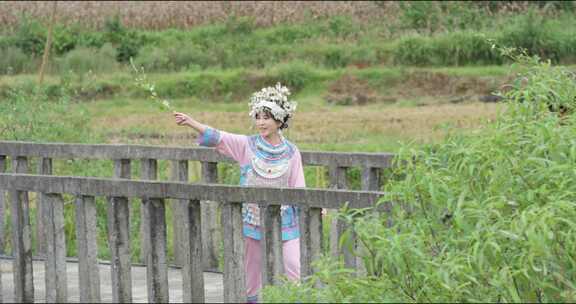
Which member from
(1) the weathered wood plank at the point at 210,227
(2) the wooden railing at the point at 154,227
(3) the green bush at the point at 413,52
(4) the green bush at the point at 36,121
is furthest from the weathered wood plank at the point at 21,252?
(3) the green bush at the point at 413,52

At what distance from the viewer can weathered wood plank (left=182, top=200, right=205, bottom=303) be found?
797cm

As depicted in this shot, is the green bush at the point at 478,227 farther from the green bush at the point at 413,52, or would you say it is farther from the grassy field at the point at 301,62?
the green bush at the point at 413,52

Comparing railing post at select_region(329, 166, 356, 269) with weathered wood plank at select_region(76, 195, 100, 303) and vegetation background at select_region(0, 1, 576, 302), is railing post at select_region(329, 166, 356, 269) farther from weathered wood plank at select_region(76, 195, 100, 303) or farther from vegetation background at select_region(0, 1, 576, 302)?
weathered wood plank at select_region(76, 195, 100, 303)

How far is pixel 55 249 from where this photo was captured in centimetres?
848

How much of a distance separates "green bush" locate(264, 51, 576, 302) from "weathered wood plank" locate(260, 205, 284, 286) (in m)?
1.79

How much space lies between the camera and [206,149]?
10031 mm

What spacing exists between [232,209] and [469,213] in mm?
2635

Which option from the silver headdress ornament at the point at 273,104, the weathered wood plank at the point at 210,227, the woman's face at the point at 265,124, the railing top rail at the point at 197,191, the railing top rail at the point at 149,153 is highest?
the silver headdress ornament at the point at 273,104

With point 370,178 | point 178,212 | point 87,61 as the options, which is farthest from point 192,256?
point 87,61

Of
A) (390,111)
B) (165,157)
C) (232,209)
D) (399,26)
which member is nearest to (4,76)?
(390,111)

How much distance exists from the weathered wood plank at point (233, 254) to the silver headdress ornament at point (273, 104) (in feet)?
2.87

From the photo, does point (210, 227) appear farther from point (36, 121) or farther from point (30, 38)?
point (30, 38)

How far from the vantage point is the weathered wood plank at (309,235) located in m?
7.63

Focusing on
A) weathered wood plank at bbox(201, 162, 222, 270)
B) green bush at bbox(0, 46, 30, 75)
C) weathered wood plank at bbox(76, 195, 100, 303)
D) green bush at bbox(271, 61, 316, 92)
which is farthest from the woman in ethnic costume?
green bush at bbox(0, 46, 30, 75)
